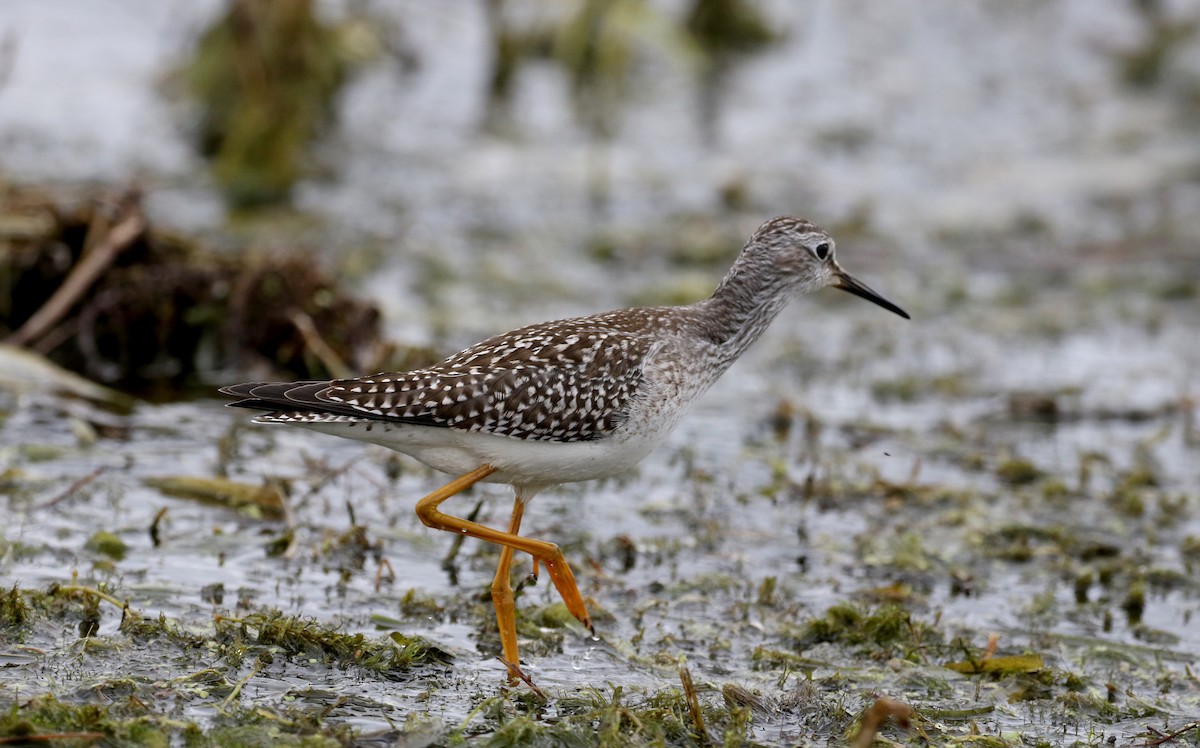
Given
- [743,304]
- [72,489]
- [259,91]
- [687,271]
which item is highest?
[259,91]

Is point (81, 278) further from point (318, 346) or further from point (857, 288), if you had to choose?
point (857, 288)

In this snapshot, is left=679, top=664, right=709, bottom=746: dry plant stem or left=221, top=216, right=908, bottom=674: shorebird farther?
left=221, top=216, right=908, bottom=674: shorebird

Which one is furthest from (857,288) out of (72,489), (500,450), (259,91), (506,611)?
(259,91)

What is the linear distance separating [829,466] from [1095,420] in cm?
272

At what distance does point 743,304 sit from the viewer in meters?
7.57

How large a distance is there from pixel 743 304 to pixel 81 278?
4966 mm

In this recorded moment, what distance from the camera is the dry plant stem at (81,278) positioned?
32.7 feet

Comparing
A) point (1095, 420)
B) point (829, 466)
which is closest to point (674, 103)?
point (1095, 420)

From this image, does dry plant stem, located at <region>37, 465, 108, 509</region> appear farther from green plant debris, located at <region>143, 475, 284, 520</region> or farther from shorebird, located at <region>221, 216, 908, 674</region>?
shorebird, located at <region>221, 216, 908, 674</region>

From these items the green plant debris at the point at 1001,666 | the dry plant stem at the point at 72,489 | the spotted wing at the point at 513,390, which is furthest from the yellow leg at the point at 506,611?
the dry plant stem at the point at 72,489

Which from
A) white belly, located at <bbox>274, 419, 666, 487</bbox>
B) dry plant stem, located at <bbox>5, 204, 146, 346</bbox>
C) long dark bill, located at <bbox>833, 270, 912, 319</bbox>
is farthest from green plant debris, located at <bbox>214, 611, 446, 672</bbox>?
dry plant stem, located at <bbox>5, 204, 146, 346</bbox>

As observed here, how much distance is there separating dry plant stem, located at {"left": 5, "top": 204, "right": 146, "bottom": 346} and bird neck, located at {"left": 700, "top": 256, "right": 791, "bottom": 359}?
15.4ft

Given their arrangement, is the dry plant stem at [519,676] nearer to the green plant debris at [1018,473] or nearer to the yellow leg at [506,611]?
the yellow leg at [506,611]

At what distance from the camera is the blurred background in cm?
768
